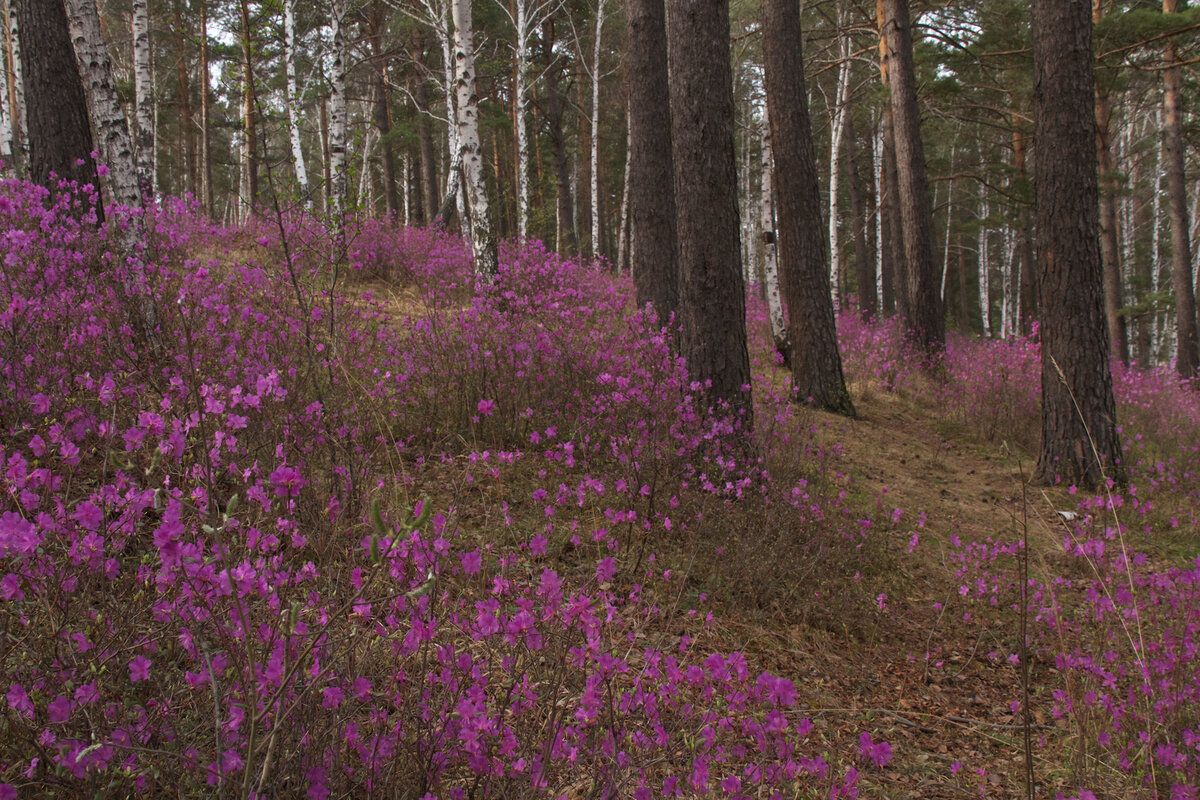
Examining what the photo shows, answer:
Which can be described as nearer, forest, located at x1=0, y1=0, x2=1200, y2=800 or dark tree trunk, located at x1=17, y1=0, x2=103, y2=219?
forest, located at x1=0, y1=0, x2=1200, y2=800

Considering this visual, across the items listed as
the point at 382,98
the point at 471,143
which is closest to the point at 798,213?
the point at 471,143

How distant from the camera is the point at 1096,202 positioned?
5949mm

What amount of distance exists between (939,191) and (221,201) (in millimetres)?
38242

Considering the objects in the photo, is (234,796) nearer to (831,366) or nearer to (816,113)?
(831,366)

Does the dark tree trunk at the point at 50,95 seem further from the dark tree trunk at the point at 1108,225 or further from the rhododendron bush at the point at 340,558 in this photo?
the dark tree trunk at the point at 1108,225

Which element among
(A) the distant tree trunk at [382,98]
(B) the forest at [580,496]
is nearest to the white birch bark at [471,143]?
(B) the forest at [580,496]

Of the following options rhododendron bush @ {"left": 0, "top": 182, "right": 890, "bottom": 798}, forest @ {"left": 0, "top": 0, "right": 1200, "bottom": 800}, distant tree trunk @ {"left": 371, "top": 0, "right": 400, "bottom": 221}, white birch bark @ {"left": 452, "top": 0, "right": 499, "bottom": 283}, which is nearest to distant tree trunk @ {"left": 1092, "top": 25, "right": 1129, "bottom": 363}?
forest @ {"left": 0, "top": 0, "right": 1200, "bottom": 800}

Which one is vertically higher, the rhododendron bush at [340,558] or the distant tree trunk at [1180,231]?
the distant tree trunk at [1180,231]

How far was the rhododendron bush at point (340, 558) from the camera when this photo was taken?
1.58 meters

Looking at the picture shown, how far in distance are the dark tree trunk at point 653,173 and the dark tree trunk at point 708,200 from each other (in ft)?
7.21

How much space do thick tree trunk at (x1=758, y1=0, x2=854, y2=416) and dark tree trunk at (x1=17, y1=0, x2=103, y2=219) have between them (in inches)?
264

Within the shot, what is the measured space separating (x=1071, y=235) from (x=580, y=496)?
5.39m

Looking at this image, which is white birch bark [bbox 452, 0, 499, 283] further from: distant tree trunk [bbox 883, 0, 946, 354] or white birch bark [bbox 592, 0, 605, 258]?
white birch bark [bbox 592, 0, 605, 258]

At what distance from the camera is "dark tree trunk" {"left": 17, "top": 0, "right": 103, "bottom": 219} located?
5723mm
